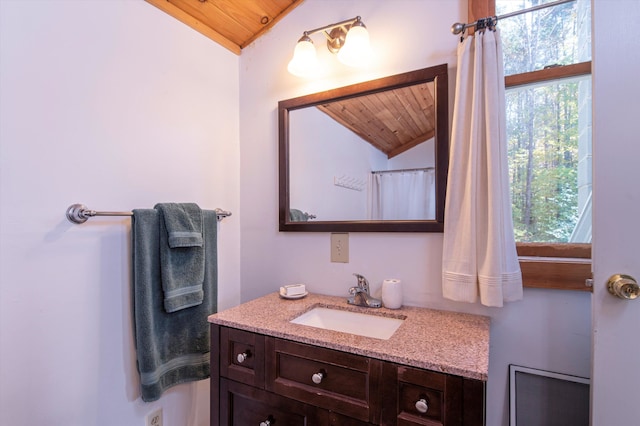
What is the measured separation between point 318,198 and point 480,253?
2.53 ft

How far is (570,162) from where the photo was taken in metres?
1.04

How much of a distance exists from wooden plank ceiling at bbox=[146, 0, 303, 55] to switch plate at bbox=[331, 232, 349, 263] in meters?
1.07

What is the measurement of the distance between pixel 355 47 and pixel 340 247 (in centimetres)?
91

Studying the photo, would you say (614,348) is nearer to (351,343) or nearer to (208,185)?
(351,343)

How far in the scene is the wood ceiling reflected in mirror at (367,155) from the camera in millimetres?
1238

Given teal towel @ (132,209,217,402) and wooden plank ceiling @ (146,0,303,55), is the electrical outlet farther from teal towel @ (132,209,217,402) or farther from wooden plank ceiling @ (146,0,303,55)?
wooden plank ceiling @ (146,0,303,55)

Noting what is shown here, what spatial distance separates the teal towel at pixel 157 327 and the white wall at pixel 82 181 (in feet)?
0.27

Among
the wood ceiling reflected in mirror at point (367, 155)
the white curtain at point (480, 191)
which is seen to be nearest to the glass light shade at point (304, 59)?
the wood ceiling reflected in mirror at point (367, 155)

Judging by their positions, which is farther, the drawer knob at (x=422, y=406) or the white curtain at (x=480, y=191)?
the white curtain at (x=480, y=191)

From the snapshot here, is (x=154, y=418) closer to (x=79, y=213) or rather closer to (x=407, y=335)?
(x=79, y=213)

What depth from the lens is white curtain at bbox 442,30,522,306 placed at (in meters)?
1.02

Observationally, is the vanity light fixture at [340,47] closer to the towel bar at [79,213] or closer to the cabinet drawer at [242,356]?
the towel bar at [79,213]

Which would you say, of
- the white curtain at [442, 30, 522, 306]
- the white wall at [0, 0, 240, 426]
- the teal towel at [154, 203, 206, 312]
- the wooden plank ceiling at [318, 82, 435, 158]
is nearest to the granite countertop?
the white curtain at [442, 30, 522, 306]

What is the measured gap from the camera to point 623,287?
803 millimetres
